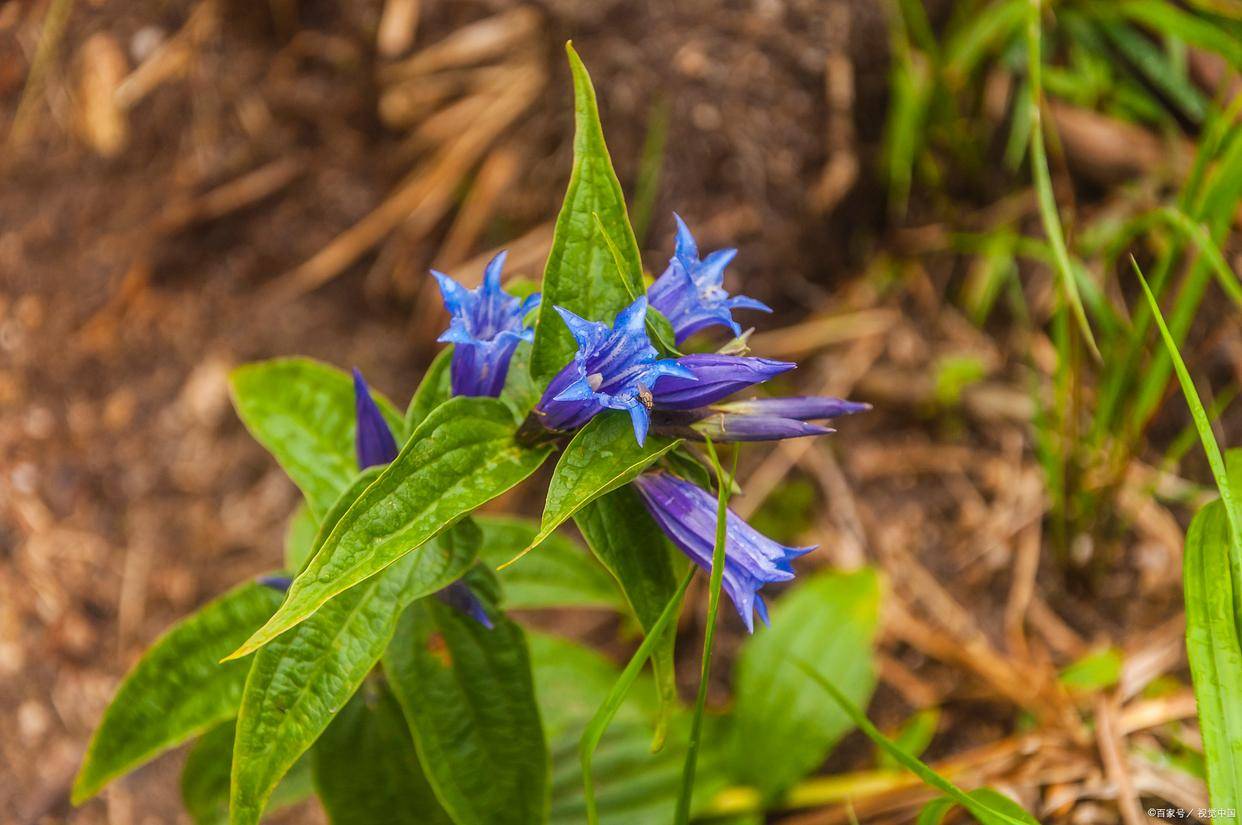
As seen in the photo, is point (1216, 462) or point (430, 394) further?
point (430, 394)

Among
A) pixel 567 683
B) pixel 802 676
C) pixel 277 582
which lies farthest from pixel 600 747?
pixel 277 582

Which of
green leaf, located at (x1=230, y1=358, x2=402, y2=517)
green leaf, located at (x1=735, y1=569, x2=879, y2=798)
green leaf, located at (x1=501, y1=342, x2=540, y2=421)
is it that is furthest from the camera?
green leaf, located at (x1=735, y1=569, x2=879, y2=798)

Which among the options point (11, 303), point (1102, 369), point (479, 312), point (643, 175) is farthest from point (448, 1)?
point (1102, 369)

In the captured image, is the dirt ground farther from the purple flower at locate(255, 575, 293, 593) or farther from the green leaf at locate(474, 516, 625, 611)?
the purple flower at locate(255, 575, 293, 593)

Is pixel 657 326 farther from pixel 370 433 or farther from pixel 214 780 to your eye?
pixel 214 780

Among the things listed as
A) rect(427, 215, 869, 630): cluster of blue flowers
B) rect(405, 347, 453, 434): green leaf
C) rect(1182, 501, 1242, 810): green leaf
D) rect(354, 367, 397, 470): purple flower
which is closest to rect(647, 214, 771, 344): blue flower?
rect(427, 215, 869, 630): cluster of blue flowers
